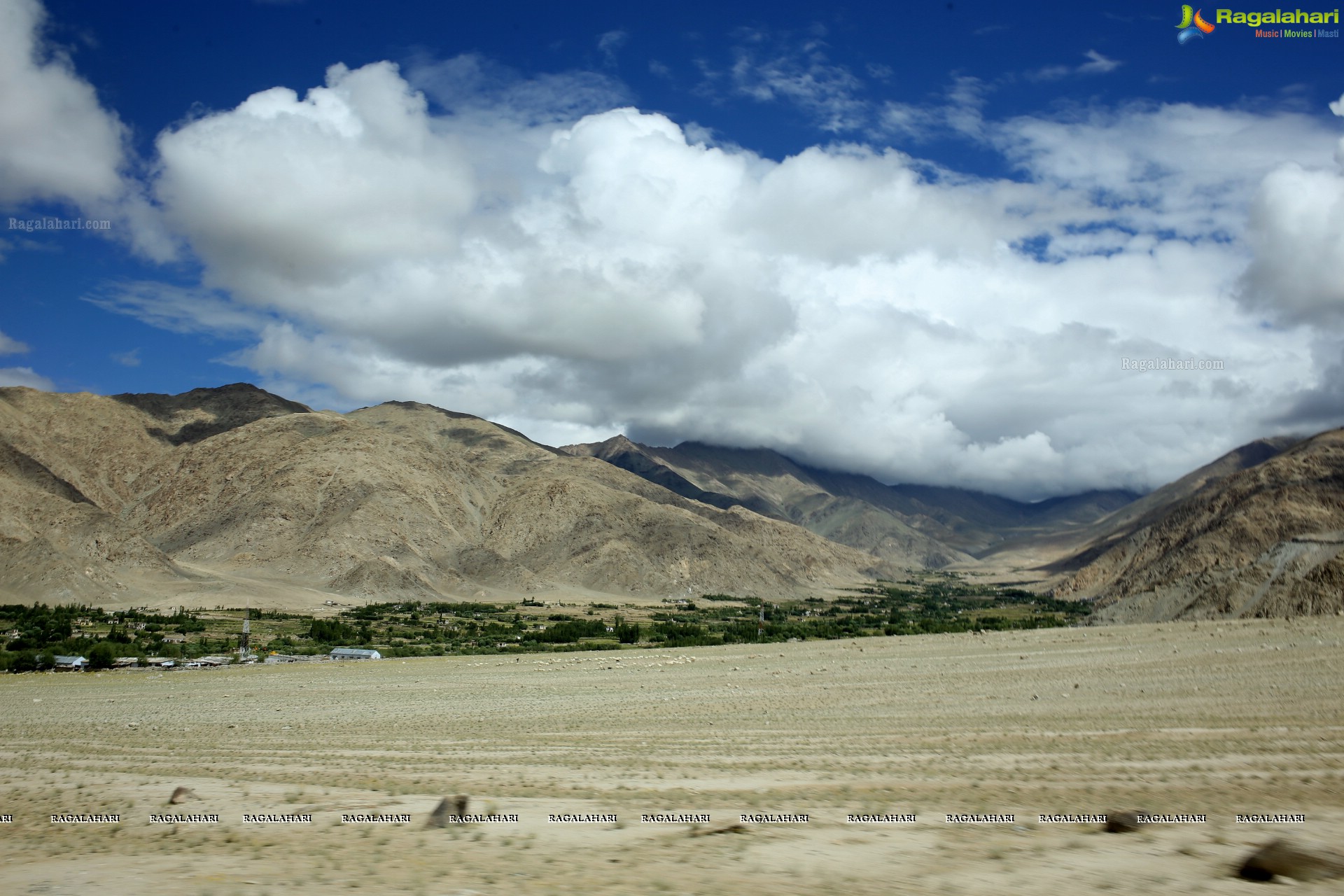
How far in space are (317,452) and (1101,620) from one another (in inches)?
4661

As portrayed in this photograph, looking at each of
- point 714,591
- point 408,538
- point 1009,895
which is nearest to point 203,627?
point 408,538

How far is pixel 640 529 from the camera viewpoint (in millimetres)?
151875

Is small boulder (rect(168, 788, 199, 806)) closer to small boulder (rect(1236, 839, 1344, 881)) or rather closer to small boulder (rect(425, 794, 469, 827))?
small boulder (rect(425, 794, 469, 827))

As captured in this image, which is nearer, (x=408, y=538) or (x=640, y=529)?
(x=408, y=538)

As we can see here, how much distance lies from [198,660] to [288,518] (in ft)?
243

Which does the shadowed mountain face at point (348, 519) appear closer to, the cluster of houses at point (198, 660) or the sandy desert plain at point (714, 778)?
the cluster of houses at point (198, 660)

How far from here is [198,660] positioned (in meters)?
54.3

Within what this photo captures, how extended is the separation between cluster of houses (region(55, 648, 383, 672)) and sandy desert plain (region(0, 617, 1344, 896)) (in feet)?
51.5

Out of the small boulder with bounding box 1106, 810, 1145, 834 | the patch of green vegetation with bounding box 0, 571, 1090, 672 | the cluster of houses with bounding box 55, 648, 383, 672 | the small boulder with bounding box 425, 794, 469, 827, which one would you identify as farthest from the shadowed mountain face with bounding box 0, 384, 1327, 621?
the small boulder with bounding box 425, 794, 469, 827

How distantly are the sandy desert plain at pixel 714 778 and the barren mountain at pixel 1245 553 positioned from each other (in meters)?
17.5

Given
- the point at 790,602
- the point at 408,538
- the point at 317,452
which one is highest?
the point at 317,452

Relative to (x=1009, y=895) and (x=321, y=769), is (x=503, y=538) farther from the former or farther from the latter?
(x=1009, y=895)

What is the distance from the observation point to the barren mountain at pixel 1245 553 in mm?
52094

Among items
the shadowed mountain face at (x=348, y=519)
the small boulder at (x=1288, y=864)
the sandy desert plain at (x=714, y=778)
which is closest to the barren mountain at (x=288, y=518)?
the shadowed mountain face at (x=348, y=519)
